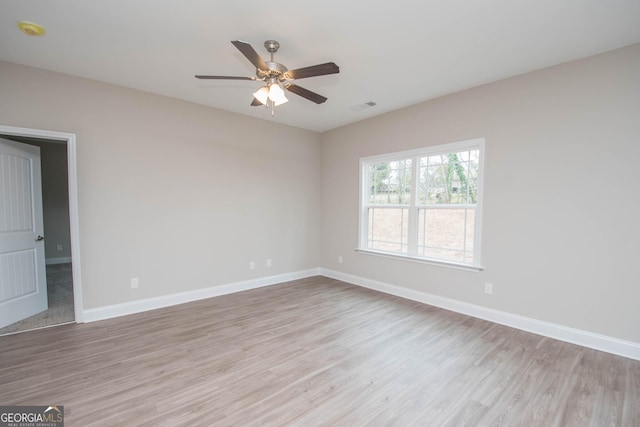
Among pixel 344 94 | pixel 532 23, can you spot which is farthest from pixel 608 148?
pixel 344 94

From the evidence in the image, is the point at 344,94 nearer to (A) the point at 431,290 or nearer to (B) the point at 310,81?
(B) the point at 310,81

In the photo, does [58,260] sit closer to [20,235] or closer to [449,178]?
[20,235]

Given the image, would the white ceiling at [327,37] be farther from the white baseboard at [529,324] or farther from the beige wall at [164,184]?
the white baseboard at [529,324]

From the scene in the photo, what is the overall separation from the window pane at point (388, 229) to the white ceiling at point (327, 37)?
1.92m

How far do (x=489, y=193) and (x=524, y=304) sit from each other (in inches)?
51.6

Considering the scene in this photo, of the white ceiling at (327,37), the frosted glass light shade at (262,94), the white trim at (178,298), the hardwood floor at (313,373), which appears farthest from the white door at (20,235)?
the frosted glass light shade at (262,94)

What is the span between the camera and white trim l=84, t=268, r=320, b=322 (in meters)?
3.34

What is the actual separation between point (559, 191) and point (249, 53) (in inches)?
128

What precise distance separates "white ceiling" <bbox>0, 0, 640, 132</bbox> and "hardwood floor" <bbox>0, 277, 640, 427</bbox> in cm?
286

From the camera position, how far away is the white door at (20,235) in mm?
3051

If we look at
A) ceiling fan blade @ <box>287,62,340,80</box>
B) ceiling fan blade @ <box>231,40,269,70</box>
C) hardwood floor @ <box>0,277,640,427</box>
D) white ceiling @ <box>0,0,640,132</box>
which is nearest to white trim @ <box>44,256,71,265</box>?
hardwood floor @ <box>0,277,640,427</box>

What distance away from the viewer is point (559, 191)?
9.37 ft

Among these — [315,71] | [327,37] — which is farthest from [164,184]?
[327,37]

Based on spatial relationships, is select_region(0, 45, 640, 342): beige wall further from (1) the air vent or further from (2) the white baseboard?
(1) the air vent
